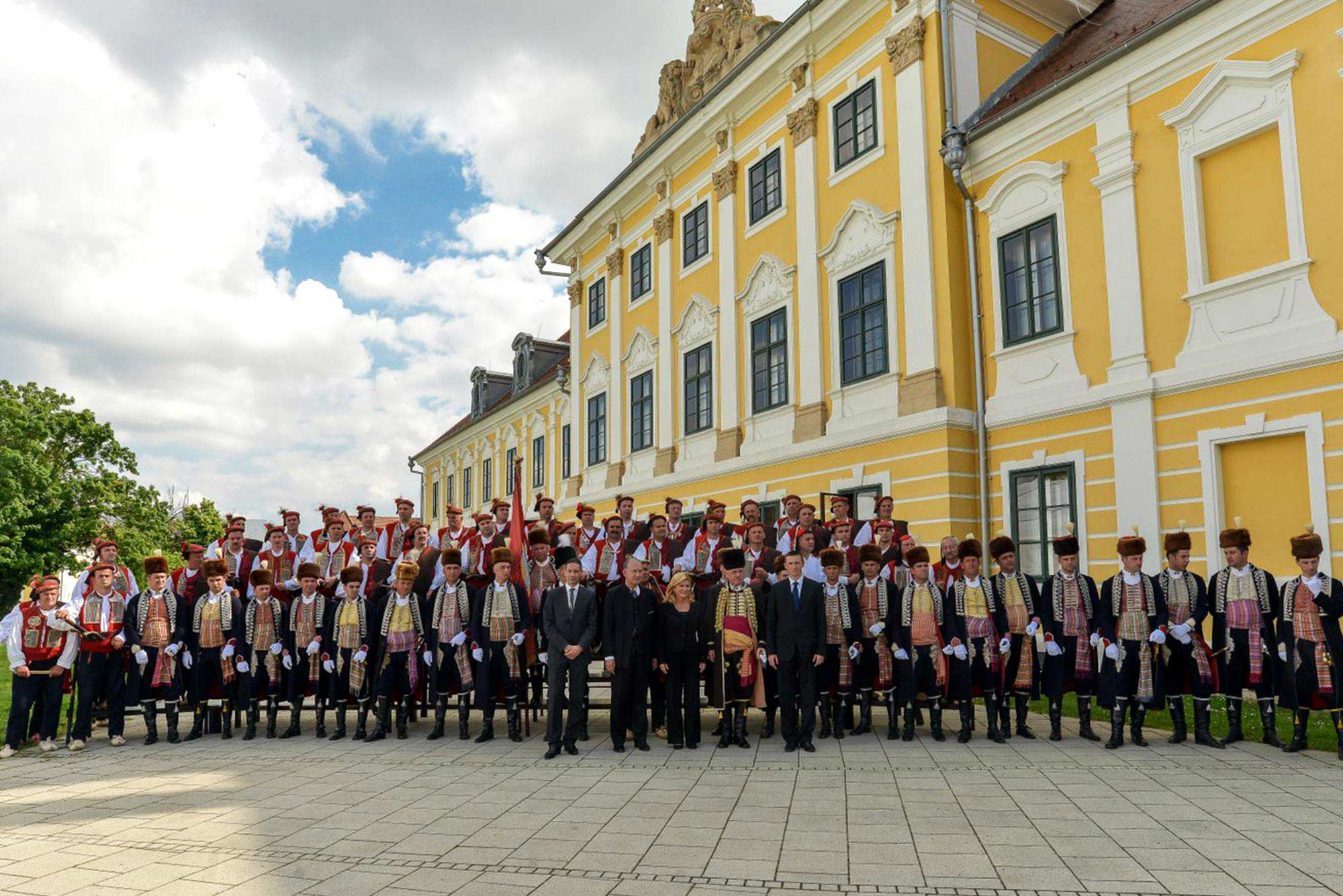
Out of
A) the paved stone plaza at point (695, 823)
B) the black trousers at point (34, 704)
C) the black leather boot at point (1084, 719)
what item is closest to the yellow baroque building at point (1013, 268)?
the black leather boot at point (1084, 719)

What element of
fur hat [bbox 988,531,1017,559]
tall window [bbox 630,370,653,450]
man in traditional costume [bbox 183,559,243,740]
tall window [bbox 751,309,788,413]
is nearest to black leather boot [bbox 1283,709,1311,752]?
fur hat [bbox 988,531,1017,559]

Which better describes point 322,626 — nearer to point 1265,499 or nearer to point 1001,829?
point 1001,829

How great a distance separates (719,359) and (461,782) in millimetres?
13869

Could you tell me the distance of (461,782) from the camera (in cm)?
796

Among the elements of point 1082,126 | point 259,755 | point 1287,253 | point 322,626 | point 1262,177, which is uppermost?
point 1082,126

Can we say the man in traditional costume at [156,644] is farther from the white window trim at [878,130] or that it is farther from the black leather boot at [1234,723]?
the white window trim at [878,130]

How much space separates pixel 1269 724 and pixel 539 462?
27.0 m

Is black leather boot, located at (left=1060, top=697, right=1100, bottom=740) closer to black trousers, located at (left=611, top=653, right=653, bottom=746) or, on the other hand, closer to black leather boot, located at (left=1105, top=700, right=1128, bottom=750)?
black leather boot, located at (left=1105, top=700, right=1128, bottom=750)

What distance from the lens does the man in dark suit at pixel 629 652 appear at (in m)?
9.41

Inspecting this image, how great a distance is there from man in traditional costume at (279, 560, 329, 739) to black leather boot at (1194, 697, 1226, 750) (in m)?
9.20

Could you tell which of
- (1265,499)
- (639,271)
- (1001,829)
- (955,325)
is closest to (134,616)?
(1001,829)

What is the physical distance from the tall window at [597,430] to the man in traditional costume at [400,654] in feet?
50.5

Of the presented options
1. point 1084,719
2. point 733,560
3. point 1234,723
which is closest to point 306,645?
point 733,560

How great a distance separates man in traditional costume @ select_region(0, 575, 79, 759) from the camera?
1010cm
